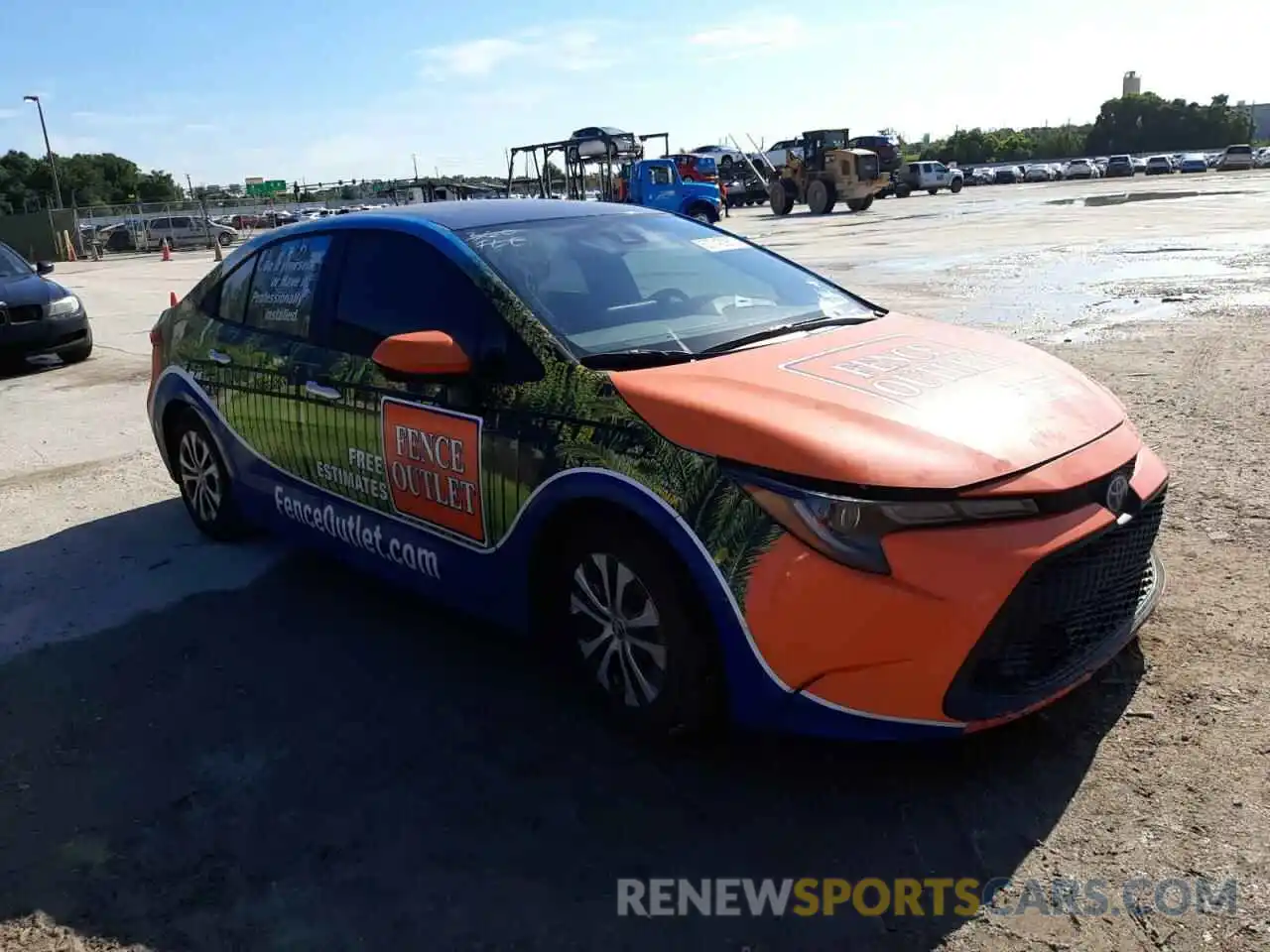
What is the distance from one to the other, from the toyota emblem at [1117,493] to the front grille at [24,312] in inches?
434

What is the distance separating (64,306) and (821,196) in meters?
30.0

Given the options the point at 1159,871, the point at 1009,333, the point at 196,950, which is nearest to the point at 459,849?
the point at 196,950

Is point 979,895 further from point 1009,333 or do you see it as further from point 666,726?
point 1009,333

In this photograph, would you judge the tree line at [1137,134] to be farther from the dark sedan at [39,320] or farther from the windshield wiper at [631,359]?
the windshield wiper at [631,359]

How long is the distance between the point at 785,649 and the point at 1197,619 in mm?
1932

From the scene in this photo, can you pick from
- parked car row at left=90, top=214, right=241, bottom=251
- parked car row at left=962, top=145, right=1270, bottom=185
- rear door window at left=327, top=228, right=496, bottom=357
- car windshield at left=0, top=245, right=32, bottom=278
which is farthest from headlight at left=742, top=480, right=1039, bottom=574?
parked car row at left=962, top=145, right=1270, bottom=185

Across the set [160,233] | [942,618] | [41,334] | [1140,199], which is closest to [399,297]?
[942,618]

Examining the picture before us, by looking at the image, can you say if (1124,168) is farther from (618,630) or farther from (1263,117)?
(1263,117)

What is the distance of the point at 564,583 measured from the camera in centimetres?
326

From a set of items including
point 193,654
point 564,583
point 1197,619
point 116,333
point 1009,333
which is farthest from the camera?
point 116,333

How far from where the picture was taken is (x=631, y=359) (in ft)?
10.5

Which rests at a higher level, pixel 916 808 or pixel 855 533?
pixel 855 533

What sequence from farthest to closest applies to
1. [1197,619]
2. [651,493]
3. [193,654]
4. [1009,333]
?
[1009,333], [193,654], [1197,619], [651,493]

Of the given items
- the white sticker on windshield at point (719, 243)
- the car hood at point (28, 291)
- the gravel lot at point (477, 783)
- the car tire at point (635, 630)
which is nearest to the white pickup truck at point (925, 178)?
the car hood at point (28, 291)
